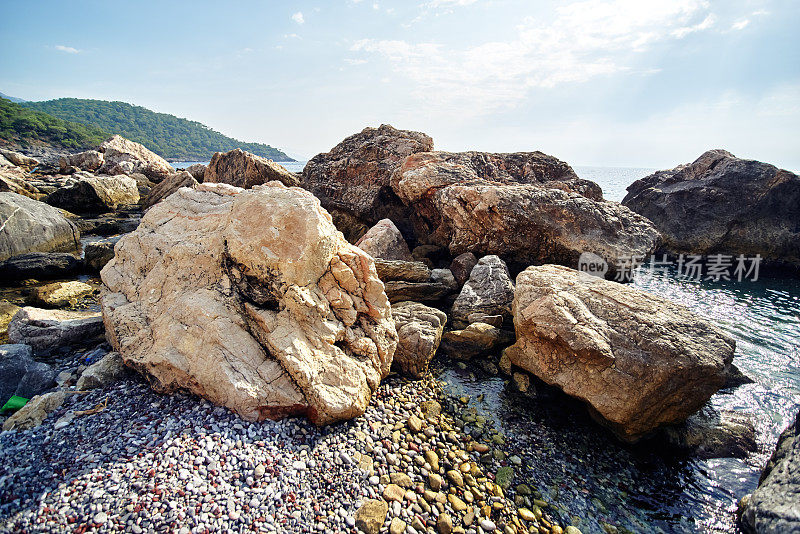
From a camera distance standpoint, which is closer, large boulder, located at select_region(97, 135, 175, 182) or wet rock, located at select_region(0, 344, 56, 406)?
wet rock, located at select_region(0, 344, 56, 406)

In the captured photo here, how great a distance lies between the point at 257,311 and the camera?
6699 mm

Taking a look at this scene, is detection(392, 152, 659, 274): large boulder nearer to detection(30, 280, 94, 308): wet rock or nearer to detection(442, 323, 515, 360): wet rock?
detection(442, 323, 515, 360): wet rock

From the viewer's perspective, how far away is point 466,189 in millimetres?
13508

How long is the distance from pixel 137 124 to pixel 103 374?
223014mm

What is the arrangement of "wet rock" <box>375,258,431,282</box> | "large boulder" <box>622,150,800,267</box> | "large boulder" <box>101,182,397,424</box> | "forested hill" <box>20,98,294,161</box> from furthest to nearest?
"forested hill" <box>20,98,294,161</box> → "large boulder" <box>622,150,800,267</box> → "wet rock" <box>375,258,431,282</box> → "large boulder" <box>101,182,397,424</box>

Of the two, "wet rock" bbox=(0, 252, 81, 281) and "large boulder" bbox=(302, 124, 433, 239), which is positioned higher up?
"large boulder" bbox=(302, 124, 433, 239)

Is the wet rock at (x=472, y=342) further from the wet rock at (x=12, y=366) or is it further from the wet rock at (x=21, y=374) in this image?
the wet rock at (x=12, y=366)

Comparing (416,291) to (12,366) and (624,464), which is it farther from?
(12,366)

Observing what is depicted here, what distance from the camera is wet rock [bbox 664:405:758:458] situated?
23.9 feet

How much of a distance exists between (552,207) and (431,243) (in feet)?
16.5

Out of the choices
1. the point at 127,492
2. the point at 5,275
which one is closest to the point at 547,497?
the point at 127,492

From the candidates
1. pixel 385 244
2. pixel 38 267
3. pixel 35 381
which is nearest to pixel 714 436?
pixel 385 244

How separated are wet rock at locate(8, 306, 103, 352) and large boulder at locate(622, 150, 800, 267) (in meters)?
30.0

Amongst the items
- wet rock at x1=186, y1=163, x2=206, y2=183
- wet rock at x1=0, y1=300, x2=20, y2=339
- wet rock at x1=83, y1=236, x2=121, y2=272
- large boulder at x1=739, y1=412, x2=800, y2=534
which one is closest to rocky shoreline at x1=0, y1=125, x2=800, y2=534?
wet rock at x1=0, y1=300, x2=20, y2=339
